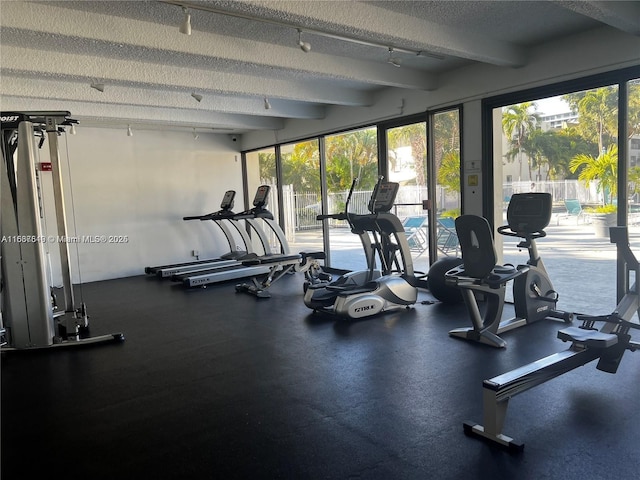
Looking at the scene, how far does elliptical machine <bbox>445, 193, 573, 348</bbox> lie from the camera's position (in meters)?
3.99

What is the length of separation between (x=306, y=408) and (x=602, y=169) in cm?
373

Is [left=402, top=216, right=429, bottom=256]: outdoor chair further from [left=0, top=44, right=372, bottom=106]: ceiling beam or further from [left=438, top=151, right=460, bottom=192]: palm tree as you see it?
[left=0, top=44, right=372, bottom=106]: ceiling beam

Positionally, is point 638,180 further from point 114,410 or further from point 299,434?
point 114,410

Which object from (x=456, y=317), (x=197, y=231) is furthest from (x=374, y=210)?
(x=197, y=231)

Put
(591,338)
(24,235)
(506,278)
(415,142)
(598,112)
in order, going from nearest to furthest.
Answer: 1. (591,338)
2. (506,278)
3. (24,235)
4. (598,112)
5. (415,142)

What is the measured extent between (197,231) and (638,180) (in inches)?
286

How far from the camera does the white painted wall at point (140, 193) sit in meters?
8.01

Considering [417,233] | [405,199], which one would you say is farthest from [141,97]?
[417,233]

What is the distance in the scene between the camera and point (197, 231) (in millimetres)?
9359

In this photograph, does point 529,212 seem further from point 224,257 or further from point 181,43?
point 224,257

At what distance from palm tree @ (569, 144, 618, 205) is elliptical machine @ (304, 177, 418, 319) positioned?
1877 mm

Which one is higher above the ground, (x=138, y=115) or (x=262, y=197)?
(x=138, y=115)

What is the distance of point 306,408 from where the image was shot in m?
3.01

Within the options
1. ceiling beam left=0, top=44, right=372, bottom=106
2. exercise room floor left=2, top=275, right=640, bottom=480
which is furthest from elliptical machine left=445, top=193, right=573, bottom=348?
ceiling beam left=0, top=44, right=372, bottom=106
